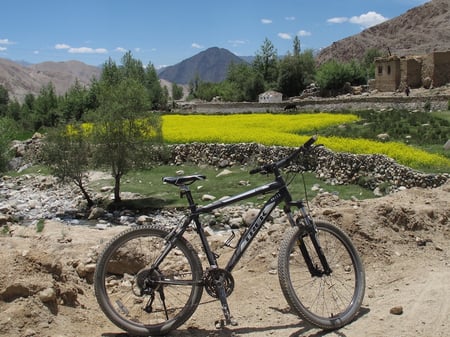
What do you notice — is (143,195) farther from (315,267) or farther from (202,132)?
(315,267)

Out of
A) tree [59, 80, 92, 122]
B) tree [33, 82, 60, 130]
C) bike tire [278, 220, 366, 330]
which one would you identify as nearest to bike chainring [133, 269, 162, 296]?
bike tire [278, 220, 366, 330]

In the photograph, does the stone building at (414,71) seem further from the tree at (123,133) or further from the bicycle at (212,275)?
the bicycle at (212,275)

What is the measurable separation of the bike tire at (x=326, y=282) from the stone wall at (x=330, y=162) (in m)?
8.73

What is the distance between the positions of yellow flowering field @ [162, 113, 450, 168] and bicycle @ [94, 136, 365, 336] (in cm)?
1310

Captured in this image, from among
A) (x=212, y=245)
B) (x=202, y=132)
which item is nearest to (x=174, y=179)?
(x=212, y=245)

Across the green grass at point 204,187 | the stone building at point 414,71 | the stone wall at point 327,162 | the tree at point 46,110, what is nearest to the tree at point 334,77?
the stone building at point 414,71

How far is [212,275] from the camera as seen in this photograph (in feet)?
15.4

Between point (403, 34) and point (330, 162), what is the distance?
425 feet

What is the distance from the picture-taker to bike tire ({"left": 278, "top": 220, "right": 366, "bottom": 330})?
4.57m

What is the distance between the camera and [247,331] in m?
4.67

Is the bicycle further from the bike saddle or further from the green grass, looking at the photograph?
the green grass

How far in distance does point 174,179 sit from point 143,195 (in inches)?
661

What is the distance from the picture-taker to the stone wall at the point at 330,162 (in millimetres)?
16859

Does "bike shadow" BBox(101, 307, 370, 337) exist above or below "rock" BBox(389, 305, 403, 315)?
below
